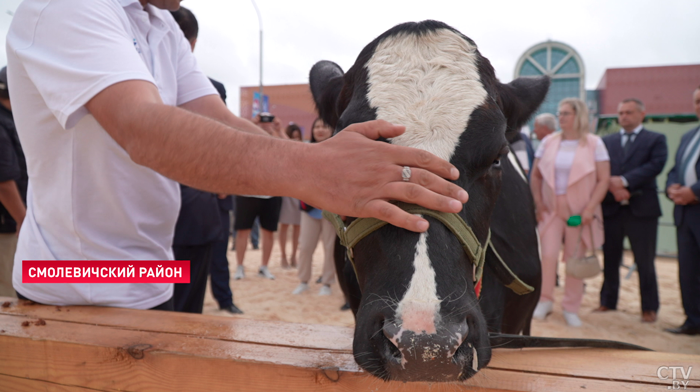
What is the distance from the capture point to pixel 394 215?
0.98 metres

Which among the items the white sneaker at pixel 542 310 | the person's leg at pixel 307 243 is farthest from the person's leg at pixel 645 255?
the person's leg at pixel 307 243

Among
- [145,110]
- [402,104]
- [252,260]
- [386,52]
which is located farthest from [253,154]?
[252,260]

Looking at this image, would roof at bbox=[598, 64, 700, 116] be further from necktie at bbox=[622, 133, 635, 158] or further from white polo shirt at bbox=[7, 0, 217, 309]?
white polo shirt at bbox=[7, 0, 217, 309]

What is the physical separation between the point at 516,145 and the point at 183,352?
374cm

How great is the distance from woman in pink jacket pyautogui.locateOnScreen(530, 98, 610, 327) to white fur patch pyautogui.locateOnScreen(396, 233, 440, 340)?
458cm

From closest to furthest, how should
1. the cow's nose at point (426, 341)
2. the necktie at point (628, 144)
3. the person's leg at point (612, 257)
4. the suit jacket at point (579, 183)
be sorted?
the cow's nose at point (426, 341), the suit jacket at point (579, 183), the person's leg at point (612, 257), the necktie at point (628, 144)

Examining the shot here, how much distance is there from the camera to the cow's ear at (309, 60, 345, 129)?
197 centimetres

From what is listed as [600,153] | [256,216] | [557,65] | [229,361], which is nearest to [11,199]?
[229,361]

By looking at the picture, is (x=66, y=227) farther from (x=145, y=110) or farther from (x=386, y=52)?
(x=386, y=52)

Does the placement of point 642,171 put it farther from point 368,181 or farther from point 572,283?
point 368,181

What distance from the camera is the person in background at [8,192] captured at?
10.8ft

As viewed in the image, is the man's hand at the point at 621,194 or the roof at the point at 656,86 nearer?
the man's hand at the point at 621,194

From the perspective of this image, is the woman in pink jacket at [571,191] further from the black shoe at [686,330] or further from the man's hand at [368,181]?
the man's hand at [368,181]

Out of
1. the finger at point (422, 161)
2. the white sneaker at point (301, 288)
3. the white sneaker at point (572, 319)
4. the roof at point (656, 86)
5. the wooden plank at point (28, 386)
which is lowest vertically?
the white sneaker at point (301, 288)
